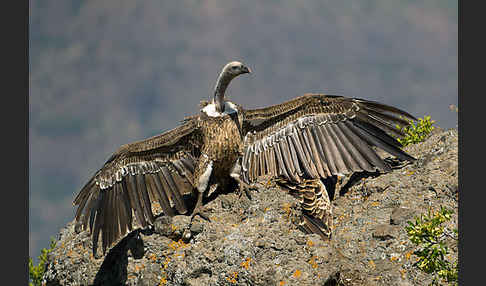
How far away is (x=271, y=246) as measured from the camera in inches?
287

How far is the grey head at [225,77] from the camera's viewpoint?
30.2 ft

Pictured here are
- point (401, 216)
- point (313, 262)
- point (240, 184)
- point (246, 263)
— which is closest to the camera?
point (313, 262)

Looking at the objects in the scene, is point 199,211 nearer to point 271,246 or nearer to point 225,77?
point 271,246

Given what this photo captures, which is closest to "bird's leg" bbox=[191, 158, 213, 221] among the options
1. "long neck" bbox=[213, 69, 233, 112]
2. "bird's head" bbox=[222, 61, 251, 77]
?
"long neck" bbox=[213, 69, 233, 112]

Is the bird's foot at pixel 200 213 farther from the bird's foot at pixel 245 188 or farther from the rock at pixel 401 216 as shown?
the rock at pixel 401 216

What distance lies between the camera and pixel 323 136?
977cm

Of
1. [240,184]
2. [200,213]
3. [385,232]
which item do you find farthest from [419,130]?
[200,213]

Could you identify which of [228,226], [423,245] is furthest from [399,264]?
[228,226]

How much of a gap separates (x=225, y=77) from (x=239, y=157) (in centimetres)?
136

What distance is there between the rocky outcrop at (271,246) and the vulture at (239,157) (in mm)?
320

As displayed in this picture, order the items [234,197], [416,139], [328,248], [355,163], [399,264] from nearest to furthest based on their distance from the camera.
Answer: [328,248] < [399,264] < [234,197] < [355,163] < [416,139]

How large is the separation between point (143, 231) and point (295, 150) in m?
3.07

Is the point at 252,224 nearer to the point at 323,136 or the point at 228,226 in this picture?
the point at 228,226

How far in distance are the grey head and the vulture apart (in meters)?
0.02
